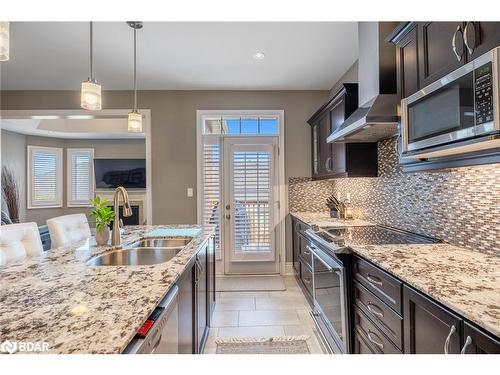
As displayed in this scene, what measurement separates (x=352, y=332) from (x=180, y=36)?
112 inches

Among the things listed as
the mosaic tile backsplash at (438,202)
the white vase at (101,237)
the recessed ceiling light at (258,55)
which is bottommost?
the white vase at (101,237)

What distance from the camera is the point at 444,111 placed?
1258 millimetres

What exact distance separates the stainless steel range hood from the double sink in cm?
156

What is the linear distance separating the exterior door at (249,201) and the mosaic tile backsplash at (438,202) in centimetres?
133

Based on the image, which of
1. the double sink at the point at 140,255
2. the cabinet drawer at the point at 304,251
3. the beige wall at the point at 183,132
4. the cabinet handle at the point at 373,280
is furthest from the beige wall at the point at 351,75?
the double sink at the point at 140,255

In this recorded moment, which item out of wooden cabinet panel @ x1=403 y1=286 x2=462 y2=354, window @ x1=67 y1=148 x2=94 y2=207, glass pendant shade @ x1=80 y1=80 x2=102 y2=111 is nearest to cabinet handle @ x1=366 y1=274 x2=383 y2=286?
wooden cabinet panel @ x1=403 y1=286 x2=462 y2=354

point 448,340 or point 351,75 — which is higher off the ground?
point 351,75

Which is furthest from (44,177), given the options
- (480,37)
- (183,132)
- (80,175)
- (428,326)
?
(480,37)

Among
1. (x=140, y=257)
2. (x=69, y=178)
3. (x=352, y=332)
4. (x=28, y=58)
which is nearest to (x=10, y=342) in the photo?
(x=140, y=257)

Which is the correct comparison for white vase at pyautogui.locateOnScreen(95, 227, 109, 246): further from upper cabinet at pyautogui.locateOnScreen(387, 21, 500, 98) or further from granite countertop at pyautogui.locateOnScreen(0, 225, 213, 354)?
upper cabinet at pyautogui.locateOnScreen(387, 21, 500, 98)

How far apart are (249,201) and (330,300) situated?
219cm

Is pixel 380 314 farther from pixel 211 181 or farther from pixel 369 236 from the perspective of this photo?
pixel 211 181

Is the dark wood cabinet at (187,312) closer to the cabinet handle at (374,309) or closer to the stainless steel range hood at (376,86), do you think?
the cabinet handle at (374,309)

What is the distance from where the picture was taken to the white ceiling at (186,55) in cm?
250
